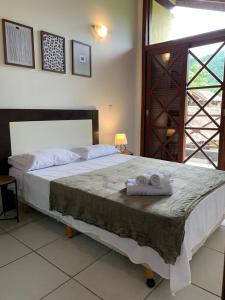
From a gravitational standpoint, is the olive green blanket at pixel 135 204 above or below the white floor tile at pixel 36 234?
above

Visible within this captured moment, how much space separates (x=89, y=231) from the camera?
6.37 feet

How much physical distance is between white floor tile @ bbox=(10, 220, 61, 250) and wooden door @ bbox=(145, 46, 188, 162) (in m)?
2.71

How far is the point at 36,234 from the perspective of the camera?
230 cm

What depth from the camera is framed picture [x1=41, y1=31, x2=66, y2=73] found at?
3016 mm

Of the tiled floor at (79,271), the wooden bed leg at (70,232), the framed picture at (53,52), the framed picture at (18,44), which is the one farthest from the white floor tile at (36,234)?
the framed picture at (53,52)

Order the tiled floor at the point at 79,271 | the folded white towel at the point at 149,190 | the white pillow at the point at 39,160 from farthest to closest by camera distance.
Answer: the white pillow at the point at 39,160, the folded white towel at the point at 149,190, the tiled floor at the point at 79,271

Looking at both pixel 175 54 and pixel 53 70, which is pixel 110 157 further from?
pixel 175 54

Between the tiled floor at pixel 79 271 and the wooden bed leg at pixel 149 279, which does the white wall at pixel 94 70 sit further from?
the wooden bed leg at pixel 149 279

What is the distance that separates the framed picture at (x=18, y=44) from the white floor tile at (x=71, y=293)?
245 centimetres

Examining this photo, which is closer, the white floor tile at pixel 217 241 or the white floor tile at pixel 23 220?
the white floor tile at pixel 217 241

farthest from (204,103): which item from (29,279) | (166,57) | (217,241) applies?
(29,279)

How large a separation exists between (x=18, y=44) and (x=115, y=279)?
9.01ft

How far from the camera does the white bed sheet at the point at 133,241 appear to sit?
143cm

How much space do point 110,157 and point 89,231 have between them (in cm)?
157
